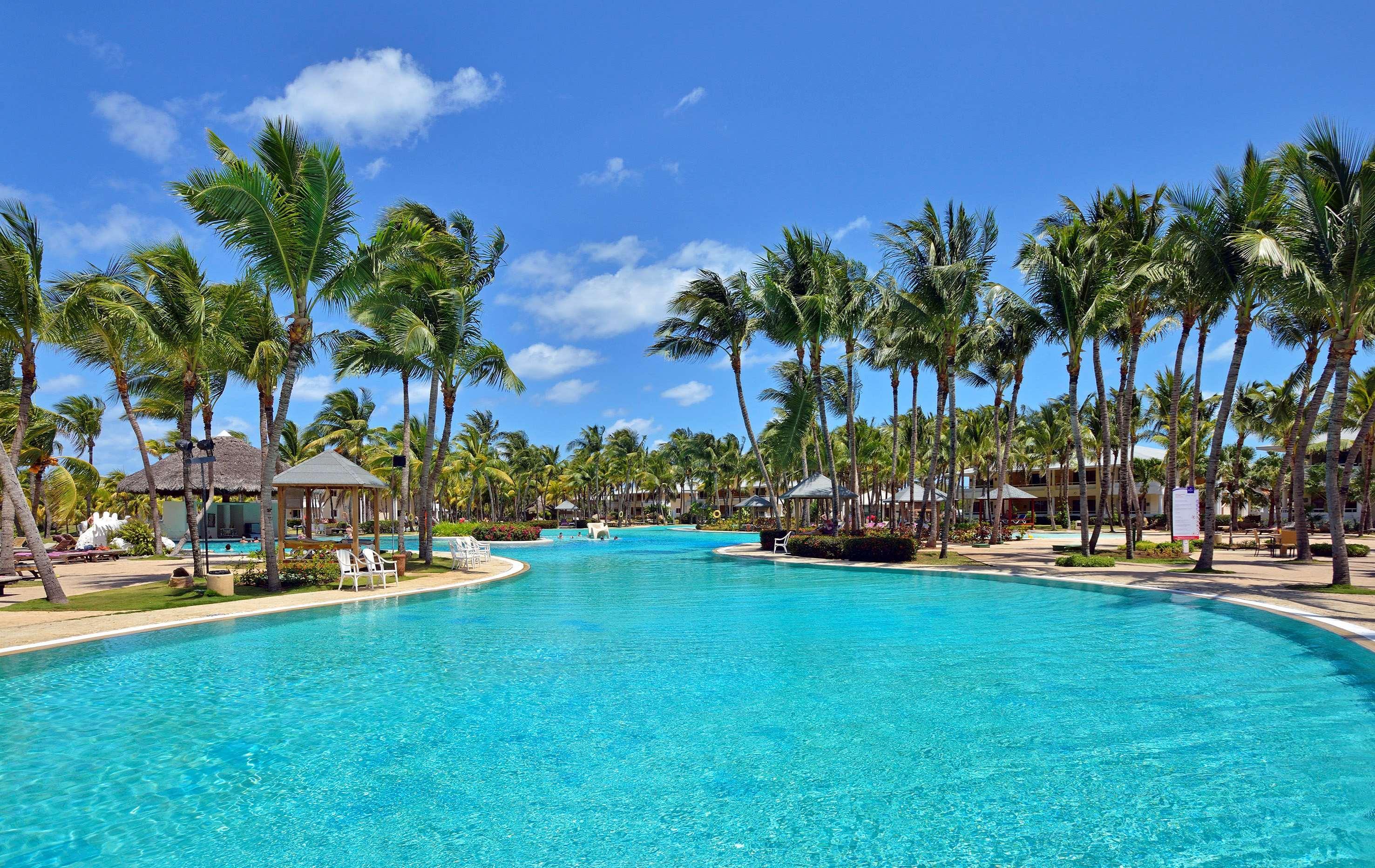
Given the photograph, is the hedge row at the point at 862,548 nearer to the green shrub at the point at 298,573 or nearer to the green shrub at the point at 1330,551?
the green shrub at the point at 1330,551

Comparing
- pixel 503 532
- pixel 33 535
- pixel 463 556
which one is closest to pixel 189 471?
pixel 33 535

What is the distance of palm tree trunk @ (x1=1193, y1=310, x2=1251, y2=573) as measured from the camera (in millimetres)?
16531

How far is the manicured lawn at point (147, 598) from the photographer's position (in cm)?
1236

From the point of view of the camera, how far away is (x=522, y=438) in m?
82.6

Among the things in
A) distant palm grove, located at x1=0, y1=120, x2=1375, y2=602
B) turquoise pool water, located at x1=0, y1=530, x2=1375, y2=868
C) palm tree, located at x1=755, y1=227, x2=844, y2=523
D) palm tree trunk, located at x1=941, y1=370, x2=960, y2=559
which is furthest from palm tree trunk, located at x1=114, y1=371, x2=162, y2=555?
palm tree trunk, located at x1=941, y1=370, x2=960, y2=559

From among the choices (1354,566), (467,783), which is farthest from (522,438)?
(467,783)

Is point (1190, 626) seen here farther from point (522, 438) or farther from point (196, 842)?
point (522, 438)

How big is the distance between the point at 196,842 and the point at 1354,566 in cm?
2389

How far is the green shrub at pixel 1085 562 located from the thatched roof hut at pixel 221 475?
28.4m

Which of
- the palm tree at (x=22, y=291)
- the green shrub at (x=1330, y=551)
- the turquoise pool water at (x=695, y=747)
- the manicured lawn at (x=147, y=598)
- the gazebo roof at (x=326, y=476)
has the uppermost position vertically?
the palm tree at (x=22, y=291)

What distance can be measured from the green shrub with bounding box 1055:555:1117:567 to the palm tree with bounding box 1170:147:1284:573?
290cm

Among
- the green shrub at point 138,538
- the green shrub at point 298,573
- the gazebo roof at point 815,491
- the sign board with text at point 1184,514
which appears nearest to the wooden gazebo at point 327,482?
the green shrub at point 298,573

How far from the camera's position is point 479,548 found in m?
22.0

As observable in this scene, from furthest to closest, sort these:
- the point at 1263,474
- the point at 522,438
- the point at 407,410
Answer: the point at 522,438
the point at 1263,474
the point at 407,410
